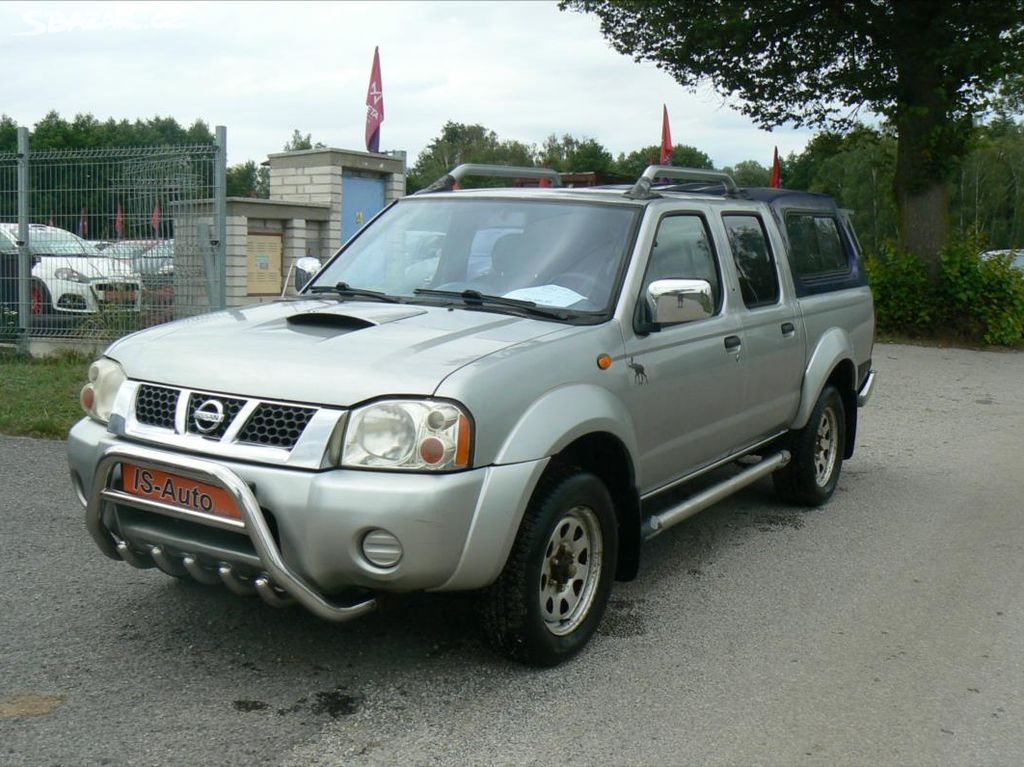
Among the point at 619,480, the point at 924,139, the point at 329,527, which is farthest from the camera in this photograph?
the point at 924,139

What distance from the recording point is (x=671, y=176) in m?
5.72

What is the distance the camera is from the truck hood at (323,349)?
12.3 feet

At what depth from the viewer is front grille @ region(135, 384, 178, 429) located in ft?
13.1

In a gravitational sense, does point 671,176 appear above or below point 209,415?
above

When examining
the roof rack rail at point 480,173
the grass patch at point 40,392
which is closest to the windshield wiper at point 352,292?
the roof rack rail at point 480,173

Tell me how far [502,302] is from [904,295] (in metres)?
14.9

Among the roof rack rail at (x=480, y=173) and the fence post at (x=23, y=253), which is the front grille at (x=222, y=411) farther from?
the fence post at (x=23, y=253)

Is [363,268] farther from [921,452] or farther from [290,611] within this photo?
[921,452]

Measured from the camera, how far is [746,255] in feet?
19.9

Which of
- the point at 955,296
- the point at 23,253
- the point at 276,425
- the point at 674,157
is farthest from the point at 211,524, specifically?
the point at 674,157

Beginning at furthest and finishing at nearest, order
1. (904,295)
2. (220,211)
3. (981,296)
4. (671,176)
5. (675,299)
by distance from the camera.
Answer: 1. (904,295)
2. (981,296)
3. (220,211)
4. (671,176)
5. (675,299)

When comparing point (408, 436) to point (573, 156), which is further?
point (573, 156)

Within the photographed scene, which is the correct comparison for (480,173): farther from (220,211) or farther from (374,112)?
(374,112)

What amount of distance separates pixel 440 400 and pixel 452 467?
0.23 meters
